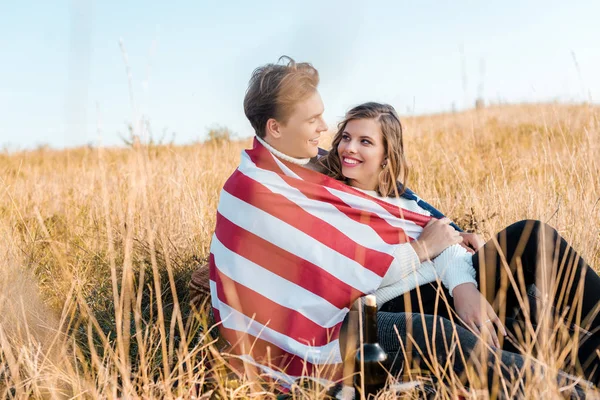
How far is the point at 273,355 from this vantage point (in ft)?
7.65

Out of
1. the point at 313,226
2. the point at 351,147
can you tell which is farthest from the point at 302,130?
the point at 313,226

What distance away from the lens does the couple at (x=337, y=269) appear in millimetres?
2230

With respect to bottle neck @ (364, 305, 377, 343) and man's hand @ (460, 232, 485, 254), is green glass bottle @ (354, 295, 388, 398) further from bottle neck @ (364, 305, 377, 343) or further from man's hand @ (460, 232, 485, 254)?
man's hand @ (460, 232, 485, 254)

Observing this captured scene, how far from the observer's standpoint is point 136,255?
11.8 ft

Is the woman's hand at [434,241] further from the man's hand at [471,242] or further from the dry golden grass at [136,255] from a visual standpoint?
the dry golden grass at [136,255]

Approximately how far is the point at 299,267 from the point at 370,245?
35 centimetres

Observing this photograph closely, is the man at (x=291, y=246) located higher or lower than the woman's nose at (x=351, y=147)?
lower

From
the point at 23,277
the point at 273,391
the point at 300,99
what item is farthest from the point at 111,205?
the point at 273,391

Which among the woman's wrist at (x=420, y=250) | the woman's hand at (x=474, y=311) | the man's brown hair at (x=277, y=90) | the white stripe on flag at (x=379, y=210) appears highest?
the man's brown hair at (x=277, y=90)

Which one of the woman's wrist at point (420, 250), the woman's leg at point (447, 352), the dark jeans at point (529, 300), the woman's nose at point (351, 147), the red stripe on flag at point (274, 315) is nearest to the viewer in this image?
the woman's leg at point (447, 352)

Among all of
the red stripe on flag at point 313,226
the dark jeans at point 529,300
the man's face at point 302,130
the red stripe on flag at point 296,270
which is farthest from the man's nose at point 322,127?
the dark jeans at point 529,300

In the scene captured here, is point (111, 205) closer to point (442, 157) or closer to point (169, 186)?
point (169, 186)

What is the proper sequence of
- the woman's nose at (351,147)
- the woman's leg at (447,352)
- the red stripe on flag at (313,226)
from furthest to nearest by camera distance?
the woman's nose at (351,147) → the red stripe on flag at (313,226) → the woman's leg at (447,352)

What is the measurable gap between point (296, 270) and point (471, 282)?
0.74 m
